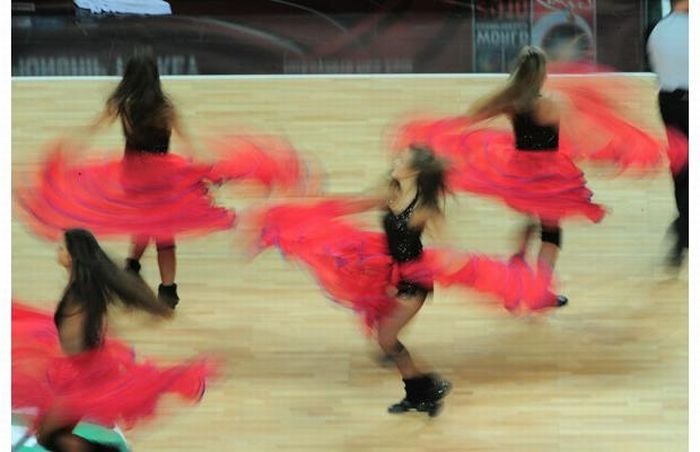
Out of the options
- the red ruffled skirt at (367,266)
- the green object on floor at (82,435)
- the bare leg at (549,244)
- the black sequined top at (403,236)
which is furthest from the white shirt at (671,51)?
the green object on floor at (82,435)

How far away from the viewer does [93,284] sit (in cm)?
185

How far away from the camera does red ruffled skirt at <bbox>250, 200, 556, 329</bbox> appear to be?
1998 mm

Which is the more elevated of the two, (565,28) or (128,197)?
(565,28)

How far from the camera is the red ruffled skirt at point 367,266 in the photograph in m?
2.00

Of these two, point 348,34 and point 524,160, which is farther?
point 348,34

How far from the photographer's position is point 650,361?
204 cm

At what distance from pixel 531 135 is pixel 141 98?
0.88 metres

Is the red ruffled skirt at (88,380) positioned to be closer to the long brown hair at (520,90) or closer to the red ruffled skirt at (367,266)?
the red ruffled skirt at (367,266)

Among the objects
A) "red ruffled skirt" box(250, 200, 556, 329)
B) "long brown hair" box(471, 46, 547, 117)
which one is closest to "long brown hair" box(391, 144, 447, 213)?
"red ruffled skirt" box(250, 200, 556, 329)

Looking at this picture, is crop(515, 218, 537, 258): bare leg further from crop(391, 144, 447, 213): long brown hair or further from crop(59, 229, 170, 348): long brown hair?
crop(59, 229, 170, 348): long brown hair

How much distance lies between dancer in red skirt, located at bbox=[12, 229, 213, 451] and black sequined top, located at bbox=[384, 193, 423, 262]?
47 centimetres

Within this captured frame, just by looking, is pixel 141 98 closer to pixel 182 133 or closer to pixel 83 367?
pixel 182 133

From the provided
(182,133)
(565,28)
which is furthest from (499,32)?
(182,133)
